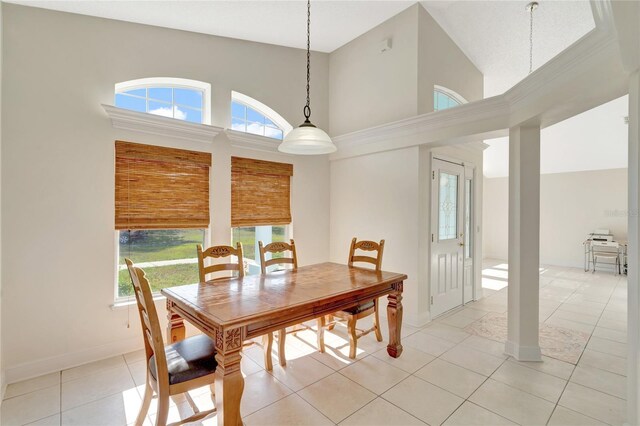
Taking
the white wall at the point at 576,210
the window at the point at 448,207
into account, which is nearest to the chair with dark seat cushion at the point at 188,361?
the window at the point at 448,207

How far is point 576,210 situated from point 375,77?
22.6 ft

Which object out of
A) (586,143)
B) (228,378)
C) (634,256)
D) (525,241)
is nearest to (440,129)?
(525,241)

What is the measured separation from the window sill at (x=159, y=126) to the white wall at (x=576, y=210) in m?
8.37

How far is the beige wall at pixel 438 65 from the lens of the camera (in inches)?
143

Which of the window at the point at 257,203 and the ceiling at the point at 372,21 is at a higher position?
the ceiling at the point at 372,21

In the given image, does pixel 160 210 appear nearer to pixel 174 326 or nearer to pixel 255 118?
pixel 174 326

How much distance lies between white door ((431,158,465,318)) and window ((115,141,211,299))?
2.88 m

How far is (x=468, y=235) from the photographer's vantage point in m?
4.51

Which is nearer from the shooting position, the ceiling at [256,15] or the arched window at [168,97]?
the ceiling at [256,15]

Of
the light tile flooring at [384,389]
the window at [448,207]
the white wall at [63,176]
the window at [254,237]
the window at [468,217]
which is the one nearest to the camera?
the light tile flooring at [384,389]

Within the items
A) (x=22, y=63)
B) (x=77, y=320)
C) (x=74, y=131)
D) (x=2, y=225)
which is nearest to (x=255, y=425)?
(x=77, y=320)

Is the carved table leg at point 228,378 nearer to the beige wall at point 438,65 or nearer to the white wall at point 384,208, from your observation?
the white wall at point 384,208

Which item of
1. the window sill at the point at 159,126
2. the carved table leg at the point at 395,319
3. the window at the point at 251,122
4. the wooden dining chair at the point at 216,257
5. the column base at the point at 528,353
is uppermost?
the window at the point at 251,122

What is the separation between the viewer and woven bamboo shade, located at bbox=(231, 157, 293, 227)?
11.9 ft
